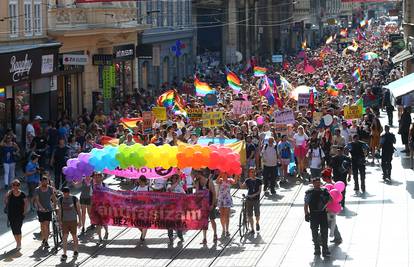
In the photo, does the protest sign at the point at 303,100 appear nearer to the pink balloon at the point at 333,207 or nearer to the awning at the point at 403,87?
the awning at the point at 403,87

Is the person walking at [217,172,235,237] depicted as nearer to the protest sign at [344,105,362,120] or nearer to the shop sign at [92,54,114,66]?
the protest sign at [344,105,362,120]

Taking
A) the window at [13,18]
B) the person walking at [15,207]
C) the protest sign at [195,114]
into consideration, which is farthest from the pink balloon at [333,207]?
the window at [13,18]

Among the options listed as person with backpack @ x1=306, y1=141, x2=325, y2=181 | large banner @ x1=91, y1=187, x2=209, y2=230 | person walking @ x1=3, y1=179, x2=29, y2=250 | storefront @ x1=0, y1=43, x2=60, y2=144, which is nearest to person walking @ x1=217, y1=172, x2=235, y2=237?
large banner @ x1=91, y1=187, x2=209, y2=230

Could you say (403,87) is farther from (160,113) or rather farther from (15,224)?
(15,224)

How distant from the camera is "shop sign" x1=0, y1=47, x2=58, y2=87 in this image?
3044 cm

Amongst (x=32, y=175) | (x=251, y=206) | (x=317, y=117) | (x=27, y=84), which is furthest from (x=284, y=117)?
(x=27, y=84)

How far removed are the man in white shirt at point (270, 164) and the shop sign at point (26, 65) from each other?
869 centimetres

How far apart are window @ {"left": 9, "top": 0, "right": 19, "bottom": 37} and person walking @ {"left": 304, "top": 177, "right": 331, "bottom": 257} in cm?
1735

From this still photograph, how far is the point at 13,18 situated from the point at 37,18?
2.57m

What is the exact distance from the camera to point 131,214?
794 inches

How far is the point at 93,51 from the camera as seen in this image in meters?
42.8

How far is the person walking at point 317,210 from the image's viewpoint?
59.6ft

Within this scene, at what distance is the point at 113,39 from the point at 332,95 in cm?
973

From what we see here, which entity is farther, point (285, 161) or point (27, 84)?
point (27, 84)
